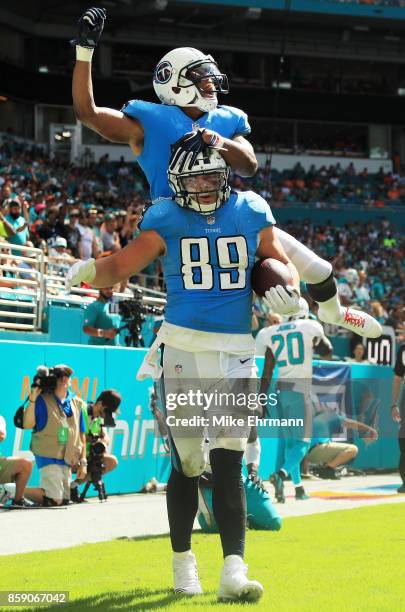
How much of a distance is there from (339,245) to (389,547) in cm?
2867

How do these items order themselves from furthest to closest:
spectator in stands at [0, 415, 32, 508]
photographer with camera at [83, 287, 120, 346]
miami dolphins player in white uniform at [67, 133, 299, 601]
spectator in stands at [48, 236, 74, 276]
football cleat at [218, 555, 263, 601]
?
spectator in stands at [48, 236, 74, 276] < photographer with camera at [83, 287, 120, 346] < spectator in stands at [0, 415, 32, 508] < miami dolphins player in white uniform at [67, 133, 299, 601] < football cleat at [218, 555, 263, 601]

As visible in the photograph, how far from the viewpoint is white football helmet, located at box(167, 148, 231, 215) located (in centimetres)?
505

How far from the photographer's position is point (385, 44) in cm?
4597

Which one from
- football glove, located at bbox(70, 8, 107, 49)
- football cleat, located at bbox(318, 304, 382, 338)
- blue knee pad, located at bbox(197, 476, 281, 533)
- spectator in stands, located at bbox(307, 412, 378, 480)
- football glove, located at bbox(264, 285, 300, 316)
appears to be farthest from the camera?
spectator in stands, located at bbox(307, 412, 378, 480)

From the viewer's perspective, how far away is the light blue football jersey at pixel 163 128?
5.64 metres

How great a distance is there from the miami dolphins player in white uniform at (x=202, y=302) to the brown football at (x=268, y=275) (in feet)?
0.15

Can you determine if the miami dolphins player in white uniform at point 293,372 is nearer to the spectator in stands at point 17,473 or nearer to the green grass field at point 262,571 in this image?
the spectator in stands at point 17,473

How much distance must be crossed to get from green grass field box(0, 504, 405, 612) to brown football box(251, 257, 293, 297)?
1383 mm

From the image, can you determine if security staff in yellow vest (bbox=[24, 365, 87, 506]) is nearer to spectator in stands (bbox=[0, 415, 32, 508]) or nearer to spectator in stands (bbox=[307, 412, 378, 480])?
spectator in stands (bbox=[0, 415, 32, 508])

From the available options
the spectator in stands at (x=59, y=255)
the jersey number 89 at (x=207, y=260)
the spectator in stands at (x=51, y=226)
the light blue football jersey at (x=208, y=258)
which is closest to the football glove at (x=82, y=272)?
the light blue football jersey at (x=208, y=258)

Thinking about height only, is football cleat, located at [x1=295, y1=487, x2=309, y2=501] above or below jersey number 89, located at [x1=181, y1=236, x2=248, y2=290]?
below

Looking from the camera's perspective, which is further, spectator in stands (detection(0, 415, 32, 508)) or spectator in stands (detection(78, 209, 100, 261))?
spectator in stands (detection(78, 209, 100, 261))

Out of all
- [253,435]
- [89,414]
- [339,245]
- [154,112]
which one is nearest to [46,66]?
[339,245]

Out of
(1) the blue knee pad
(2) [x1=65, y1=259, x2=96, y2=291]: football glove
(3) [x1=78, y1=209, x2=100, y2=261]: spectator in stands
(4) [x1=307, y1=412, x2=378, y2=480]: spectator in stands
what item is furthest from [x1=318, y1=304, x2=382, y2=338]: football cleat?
(3) [x1=78, y1=209, x2=100, y2=261]: spectator in stands
